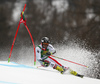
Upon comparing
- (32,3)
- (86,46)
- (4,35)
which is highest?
(32,3)

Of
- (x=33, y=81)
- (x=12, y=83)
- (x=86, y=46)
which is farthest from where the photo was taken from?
(x=86, y=46)

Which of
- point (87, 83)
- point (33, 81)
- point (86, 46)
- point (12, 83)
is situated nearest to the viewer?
point (12, 83)

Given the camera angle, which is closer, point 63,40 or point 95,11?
point 95,11

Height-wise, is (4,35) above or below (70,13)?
below

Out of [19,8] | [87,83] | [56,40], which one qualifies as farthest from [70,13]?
[87,83]

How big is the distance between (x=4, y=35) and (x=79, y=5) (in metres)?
6.56

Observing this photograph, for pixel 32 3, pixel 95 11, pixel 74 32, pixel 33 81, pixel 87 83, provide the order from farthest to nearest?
1. pixel 32 3
2. pixel 74 32
3. pixel 95 11
4. pixel 87 83
5. pixel 33 81

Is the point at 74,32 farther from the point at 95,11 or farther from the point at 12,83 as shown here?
the point at 12,83

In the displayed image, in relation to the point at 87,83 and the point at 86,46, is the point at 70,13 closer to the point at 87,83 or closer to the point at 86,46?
the point at 86,46

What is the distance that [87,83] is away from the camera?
193 inches

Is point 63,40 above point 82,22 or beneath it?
beneath

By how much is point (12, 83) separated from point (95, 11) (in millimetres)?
11732

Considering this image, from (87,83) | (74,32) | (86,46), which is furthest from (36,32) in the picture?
(87,83)

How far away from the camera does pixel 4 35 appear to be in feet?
58.1
